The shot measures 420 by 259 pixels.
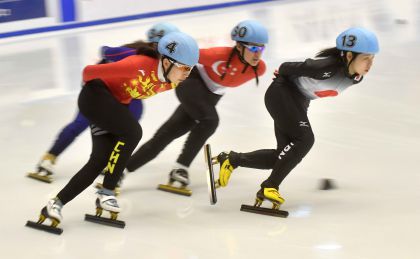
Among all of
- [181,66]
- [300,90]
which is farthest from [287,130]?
[181,66]

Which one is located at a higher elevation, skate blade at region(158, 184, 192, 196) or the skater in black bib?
the skater in black bib

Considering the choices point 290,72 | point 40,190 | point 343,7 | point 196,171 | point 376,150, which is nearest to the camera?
point 290,72

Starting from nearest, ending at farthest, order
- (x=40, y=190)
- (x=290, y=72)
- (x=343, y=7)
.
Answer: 1. (x=290, y=72)
2. (x=40, y=190)
3. (x=343, y=7)

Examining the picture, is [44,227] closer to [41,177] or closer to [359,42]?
[41,177]

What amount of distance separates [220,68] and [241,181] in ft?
2.41

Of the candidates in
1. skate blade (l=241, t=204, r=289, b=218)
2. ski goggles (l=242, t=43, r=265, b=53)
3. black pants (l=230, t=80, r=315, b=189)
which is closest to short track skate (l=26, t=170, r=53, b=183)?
skate blade (l=241, t=204, r=289, b=218)

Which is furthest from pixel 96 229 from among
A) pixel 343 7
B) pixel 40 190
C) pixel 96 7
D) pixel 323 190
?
pixel 343 7

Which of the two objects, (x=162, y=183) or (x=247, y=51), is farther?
(x=162, y=183)

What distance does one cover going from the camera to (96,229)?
3299 mm

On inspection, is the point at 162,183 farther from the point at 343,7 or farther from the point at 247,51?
the point at 343,7

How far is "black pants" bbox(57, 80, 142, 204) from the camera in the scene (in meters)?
3.24

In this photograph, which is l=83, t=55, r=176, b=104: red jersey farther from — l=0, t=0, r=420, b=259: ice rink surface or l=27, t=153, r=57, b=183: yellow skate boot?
l=27, t=153, r=57, b=183: yellow skate boot

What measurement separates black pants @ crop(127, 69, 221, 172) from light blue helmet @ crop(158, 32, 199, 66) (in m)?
0.65

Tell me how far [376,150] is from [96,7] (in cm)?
647
